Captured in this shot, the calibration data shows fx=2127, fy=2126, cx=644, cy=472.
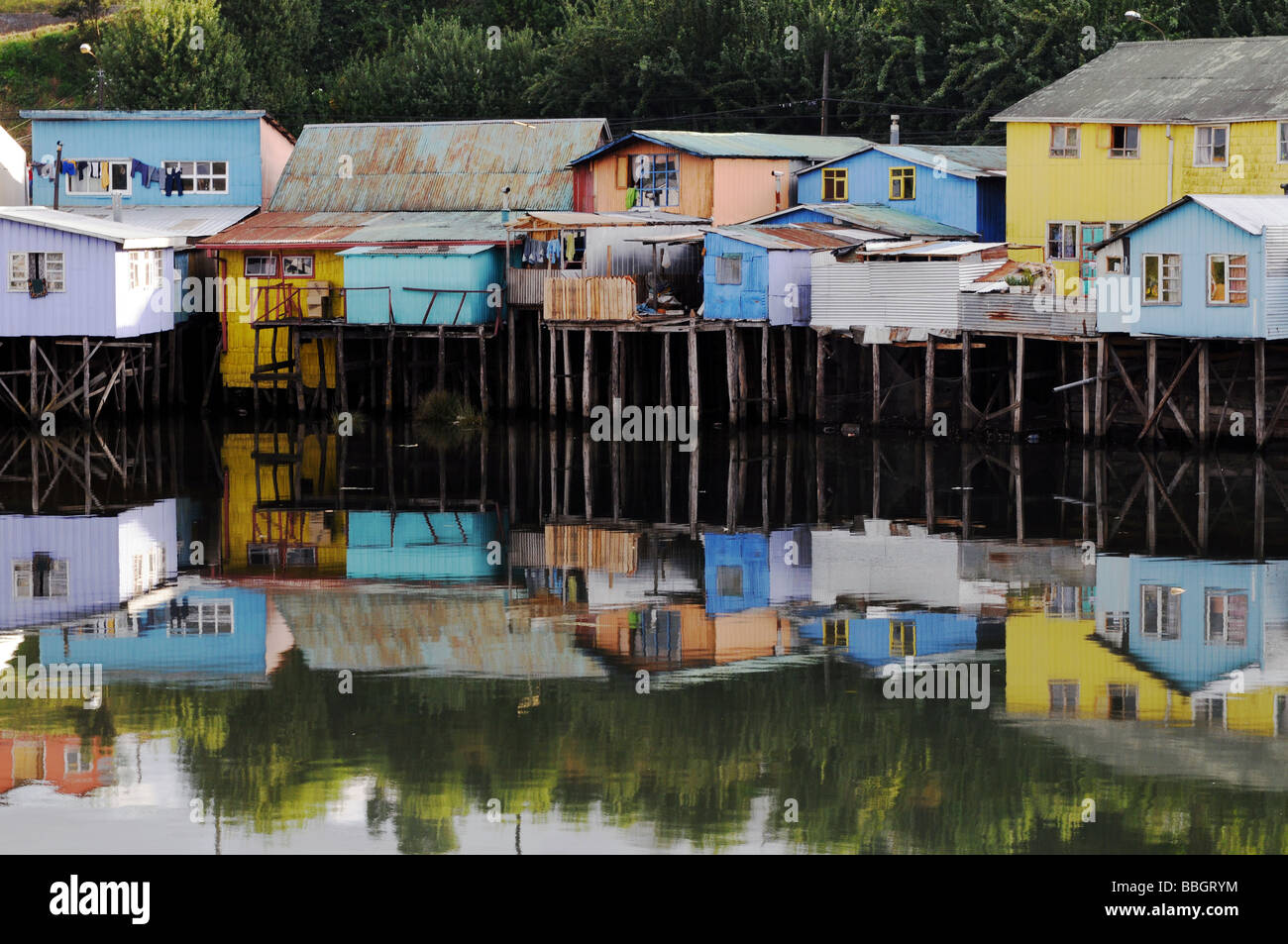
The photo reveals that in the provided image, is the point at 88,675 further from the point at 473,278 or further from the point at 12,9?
the point at 12,9

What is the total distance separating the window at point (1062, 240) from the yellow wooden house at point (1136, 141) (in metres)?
0.02

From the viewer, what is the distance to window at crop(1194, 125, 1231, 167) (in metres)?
40.6

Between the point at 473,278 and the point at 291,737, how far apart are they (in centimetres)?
2630

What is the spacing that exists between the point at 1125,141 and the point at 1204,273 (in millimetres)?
6783

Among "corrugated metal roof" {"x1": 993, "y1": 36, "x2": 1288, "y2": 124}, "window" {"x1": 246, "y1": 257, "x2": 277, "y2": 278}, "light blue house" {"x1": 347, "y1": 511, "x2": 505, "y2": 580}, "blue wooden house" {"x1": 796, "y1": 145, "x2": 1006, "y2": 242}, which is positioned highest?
"corrugated metal roof" {"x1": 993, "y1": 36, "x2": 1288, "y2": 124}

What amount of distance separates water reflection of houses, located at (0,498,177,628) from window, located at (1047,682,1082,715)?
11.1m

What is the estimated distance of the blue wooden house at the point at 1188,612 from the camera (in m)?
21.6

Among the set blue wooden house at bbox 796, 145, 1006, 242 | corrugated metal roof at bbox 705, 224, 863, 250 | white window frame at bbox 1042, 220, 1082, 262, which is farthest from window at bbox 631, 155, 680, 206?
white window frame at bbox 1042, 220, 1082, 262

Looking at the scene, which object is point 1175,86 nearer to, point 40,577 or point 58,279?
point 58,279

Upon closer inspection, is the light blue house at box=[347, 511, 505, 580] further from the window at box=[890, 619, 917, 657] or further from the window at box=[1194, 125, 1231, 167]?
the window at box=[1194, 125, 1231, 167]

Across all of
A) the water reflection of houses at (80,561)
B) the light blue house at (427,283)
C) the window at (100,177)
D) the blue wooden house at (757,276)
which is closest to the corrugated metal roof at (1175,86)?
Result: the blue wooden house at (757,276)

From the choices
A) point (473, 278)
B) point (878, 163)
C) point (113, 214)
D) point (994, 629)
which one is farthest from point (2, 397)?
point (994, 629)

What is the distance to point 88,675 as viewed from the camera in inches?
844
